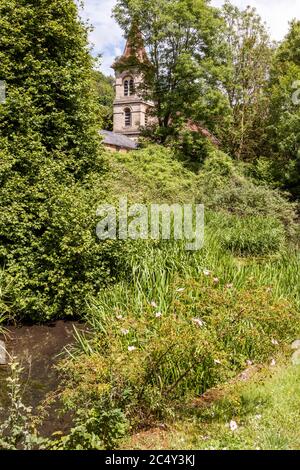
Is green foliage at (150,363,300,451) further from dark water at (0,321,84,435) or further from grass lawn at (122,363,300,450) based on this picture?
dark water at (0,321,84,435)

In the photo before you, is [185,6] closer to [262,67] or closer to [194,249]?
[262,67]

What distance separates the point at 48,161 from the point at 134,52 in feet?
46.6

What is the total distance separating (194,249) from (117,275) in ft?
4.69

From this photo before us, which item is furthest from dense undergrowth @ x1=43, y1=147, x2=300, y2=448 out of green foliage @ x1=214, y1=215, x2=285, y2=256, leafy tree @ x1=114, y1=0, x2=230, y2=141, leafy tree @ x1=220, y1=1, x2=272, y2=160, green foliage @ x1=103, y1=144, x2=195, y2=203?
leafy tree @ x1=220, y1=1, x2=272, y2=160

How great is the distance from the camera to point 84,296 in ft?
21.8

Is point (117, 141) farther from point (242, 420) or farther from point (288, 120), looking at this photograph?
point (242, 420)

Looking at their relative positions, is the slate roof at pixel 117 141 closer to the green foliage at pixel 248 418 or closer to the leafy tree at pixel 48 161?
the leafy tree at pixel 48 161

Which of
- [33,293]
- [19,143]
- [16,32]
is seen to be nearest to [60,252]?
[33,293]

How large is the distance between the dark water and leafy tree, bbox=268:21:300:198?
12370mm

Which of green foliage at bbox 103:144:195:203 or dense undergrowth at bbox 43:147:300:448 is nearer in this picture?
dense undergrowth at bbox 43:147:300:448

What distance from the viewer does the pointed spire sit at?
63.2ft

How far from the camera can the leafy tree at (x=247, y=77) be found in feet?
67.4

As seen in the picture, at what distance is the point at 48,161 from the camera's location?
24.0ft

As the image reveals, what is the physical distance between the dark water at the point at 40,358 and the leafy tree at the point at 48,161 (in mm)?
280
